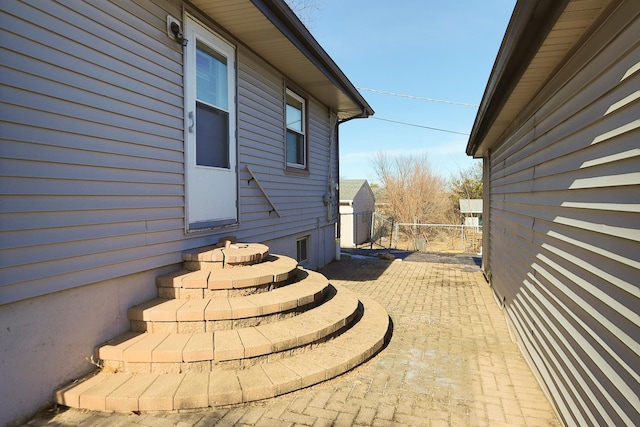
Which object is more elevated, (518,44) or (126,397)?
(518,44)

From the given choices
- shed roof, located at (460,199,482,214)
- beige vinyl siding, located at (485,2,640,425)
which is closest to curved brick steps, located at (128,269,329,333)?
beige vinyl siding, located at (485,2,640,425)

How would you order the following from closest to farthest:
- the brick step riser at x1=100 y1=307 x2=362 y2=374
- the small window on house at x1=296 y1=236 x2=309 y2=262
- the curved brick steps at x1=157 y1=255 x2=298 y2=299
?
the brick step riser at x1=100 y1=307 x2=362 y2=374
the curved brick steps at x1=157 y1=255 x2=298 y2=299
the small window on house at x1=296 y1=236 x2=309 y2=262

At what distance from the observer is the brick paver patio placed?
8.00ft

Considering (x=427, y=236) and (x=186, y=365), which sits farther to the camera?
(x=427, y=236)

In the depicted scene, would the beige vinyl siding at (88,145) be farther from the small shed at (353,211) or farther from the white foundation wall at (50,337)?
the small shed at (353,211)

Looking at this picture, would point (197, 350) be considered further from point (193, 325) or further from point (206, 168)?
point (206, 168)

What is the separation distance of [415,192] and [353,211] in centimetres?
594

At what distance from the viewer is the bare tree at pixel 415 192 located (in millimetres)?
24734

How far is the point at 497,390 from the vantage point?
2.96m

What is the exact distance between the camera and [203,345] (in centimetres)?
289

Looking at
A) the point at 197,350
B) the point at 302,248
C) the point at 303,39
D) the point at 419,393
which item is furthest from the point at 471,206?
the point at 197,350

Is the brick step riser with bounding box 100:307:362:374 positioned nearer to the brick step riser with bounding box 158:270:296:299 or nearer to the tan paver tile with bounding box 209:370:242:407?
the tan paver tile with bounding box 209:370:242:407

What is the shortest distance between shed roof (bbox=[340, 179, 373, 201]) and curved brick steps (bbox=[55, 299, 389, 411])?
59.0 ft

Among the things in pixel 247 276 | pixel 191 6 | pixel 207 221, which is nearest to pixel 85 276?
pixel 247 276
